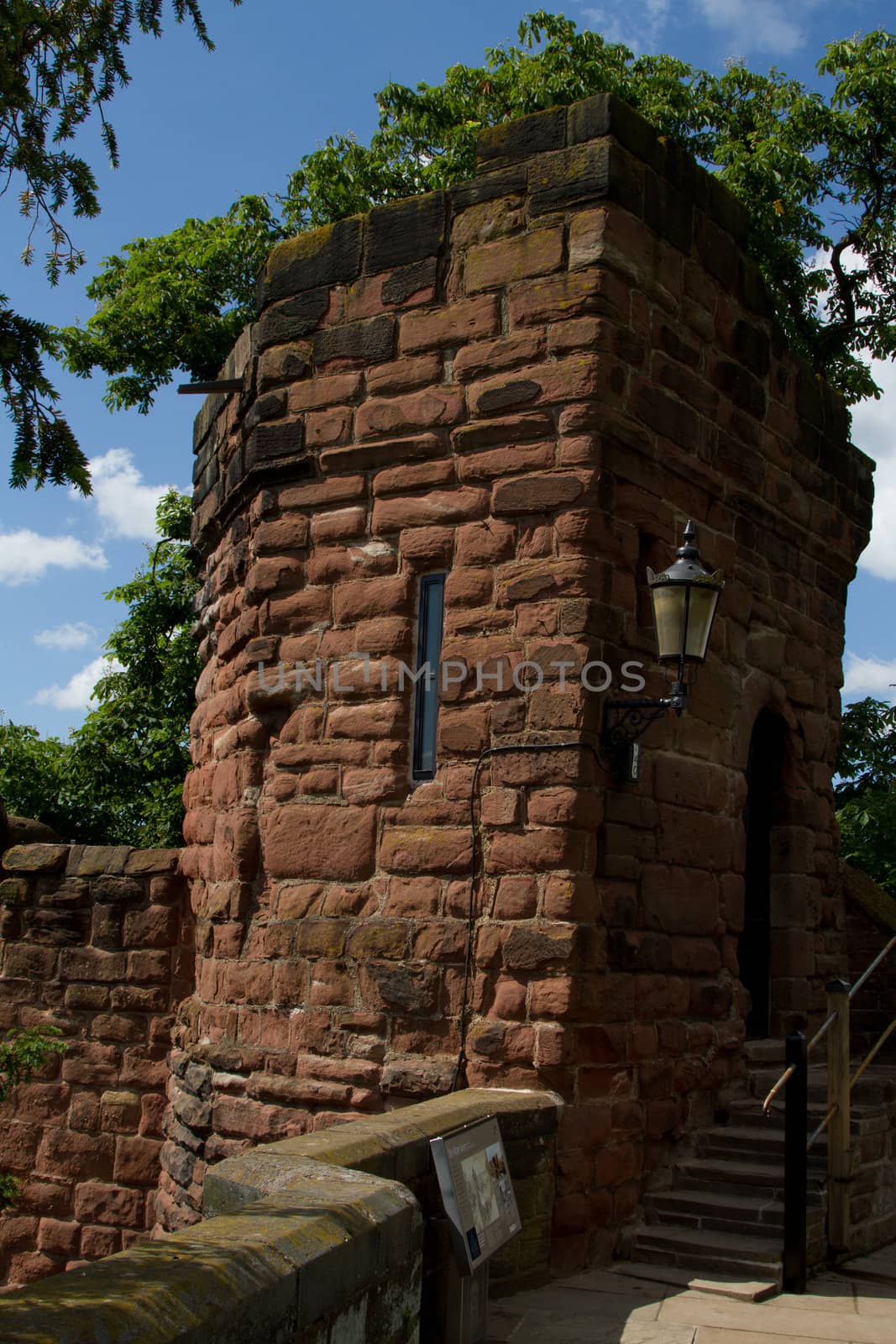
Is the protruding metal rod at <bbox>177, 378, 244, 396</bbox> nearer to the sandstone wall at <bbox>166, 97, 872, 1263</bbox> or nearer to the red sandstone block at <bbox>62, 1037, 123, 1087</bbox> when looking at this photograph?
the sandstone wall at <bbox>166, 97, 872, 1263</bbox>

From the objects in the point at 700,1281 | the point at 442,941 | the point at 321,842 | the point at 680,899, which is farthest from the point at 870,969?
the point at 321,842

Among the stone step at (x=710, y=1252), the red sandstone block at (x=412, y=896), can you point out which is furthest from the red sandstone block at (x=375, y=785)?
the stone step at (x=710, y=1252)

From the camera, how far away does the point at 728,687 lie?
245 inches

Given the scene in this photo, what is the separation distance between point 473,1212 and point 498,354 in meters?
3.40

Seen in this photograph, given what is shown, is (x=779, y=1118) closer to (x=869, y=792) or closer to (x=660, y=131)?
(x=869, y=792)

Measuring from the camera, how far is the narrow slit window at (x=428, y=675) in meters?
5.60

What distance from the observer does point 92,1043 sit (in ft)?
23.9

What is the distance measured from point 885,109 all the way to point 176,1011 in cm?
A: 1345

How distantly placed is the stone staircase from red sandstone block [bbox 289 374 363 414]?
3.57m

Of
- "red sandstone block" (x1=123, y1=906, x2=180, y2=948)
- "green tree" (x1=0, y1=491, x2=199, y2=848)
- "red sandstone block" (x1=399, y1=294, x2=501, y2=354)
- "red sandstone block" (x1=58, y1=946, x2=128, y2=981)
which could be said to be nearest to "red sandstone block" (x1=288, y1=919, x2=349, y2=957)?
"red sandstone block" (x1=123, y1=906, x2=180, y2=948)

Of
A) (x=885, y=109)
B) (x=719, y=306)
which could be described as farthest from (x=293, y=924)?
(x=885, y=109)

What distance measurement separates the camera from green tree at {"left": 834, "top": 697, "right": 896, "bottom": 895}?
11414 mm

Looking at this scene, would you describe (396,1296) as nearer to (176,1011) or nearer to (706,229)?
(176,1011)

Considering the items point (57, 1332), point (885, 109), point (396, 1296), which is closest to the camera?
point (57, 1332)
